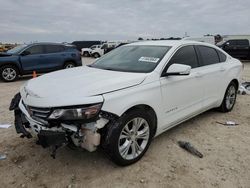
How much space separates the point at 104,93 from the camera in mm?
2885

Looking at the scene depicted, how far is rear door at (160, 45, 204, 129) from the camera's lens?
143 inches

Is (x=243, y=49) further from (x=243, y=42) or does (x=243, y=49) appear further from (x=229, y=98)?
(x=229, y=98)

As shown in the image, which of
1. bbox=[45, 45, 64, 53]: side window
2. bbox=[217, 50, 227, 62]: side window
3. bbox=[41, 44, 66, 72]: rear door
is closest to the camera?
bbox=[217, 50, 227, 62]: side window

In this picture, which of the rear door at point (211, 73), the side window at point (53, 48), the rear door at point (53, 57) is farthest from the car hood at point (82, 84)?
the side window at point (53, 48)

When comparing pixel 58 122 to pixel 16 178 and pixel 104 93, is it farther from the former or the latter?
pixel 16 178

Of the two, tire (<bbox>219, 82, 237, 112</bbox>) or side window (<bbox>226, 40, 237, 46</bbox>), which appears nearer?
tire (<bbox>219, 82, 237, 112</bbox>)

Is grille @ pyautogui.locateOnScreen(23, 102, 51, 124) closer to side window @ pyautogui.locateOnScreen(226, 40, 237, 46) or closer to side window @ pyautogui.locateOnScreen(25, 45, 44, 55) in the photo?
side window @ pyautogui.locateOnScreen(25, 45, 44, 55)

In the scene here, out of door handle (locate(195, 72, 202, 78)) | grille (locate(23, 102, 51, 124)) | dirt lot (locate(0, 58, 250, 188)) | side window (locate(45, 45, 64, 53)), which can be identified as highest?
side window (locate(45, 45, 64, 53))

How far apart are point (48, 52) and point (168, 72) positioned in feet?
29.6

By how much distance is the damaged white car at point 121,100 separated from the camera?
2771 millimetres

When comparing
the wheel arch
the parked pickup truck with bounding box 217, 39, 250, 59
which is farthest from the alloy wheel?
the parked pickup truck with bounding box 217, 39, 250, 59

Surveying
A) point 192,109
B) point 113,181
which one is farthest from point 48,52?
point 113,181

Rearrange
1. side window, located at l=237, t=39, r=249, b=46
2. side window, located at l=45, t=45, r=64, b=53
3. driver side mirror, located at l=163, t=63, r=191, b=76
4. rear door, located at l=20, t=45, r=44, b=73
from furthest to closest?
1. side window, located at l=237, t=39, r=249, b=46
2. side window, located at l=45, t=45, r=64, b=53
3. rear door, located at l=20, t=45, r=44, b=73
4. driver side mirror, located at l=163, t=63, r=191, b=76

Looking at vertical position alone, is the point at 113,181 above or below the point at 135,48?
below
